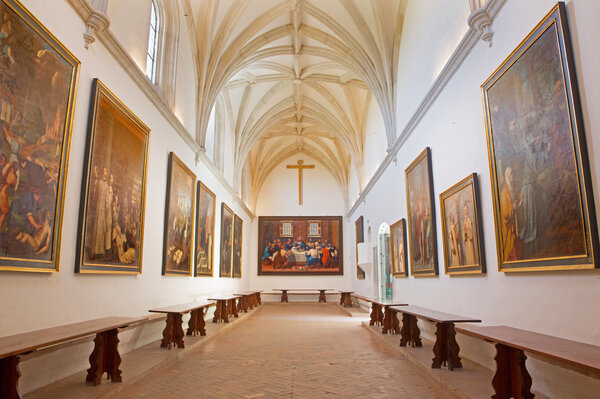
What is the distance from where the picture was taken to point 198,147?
38.7 feet

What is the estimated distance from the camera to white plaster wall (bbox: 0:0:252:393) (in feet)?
15.3

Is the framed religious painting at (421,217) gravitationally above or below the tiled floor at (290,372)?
above

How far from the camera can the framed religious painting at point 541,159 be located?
3.88 meters

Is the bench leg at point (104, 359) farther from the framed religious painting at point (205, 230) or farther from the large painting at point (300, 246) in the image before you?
the large painting at point (300, 246)

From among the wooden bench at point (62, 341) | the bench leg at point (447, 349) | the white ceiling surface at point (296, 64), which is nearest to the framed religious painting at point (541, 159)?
the bench leg at point (447, 349)

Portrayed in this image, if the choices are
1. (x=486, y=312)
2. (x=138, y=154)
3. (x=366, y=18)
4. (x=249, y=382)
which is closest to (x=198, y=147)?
(x=138, y=154)

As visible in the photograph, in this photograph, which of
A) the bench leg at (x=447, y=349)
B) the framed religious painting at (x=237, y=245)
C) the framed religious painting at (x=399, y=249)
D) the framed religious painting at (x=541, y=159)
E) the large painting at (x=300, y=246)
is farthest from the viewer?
the large painting at (x=300, y=246)

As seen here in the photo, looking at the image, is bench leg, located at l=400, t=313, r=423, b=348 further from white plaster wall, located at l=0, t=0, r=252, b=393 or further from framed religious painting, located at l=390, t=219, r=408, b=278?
white plaster wall, located at l=0, t=0, r=252, b=393

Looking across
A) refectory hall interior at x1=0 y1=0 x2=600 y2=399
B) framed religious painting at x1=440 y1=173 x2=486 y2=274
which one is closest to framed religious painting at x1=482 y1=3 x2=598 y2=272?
refectory hall interior at x1=0 y1=0 x2=600 y2=399

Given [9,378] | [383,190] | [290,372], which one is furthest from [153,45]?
[383,190]

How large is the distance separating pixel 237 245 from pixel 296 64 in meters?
8.39

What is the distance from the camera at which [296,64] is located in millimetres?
15711

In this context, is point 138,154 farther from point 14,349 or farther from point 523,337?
point 523,337

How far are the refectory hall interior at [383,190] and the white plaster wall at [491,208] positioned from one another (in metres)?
0.03
